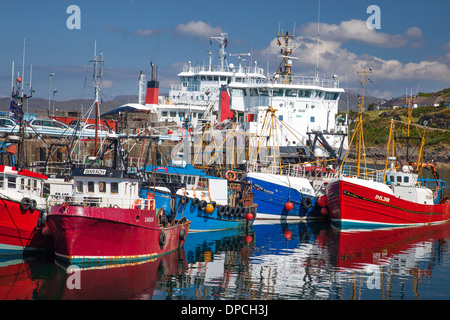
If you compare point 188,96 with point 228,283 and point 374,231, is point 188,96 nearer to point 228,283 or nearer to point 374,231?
point 374,231

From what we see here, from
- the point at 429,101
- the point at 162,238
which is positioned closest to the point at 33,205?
the point at 162,238

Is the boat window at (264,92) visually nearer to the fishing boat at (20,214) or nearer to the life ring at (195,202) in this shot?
the life ring at (195,202)

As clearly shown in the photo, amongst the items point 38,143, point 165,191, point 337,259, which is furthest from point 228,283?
point 38,143

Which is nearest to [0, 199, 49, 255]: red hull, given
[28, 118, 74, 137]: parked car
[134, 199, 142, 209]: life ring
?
[134, 199, 142, 209]: life ring

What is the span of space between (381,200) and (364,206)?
120 cm

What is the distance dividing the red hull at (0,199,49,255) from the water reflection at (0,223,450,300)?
74 centimetres

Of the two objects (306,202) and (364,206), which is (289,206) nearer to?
(306,202)

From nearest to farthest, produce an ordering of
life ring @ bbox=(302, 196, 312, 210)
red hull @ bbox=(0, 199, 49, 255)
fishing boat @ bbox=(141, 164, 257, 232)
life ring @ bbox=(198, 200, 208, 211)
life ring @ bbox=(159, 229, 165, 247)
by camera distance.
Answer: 1. red hull @ bbox=(0, 199, 49, 255)
2. life ring @ bbox=(159, 229, 165, 247)
3. fishing boat @ bbox=(141, 164, 257, 232)
4. life ring @ bbox=(198, 200, 208, 211)
5. life ring @ bbox=(302, 196, 312, 210)

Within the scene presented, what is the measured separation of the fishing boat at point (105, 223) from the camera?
19.8 meters

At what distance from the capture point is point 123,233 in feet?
Result: 67.1

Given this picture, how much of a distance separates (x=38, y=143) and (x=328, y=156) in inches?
951

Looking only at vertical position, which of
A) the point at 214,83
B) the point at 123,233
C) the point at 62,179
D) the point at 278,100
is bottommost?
the point at 123,233

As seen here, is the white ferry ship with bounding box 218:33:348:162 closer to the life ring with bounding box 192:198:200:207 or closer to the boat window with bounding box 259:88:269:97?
the boat window with bounding box 259:88:269:97

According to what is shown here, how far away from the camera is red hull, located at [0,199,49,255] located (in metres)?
21.4
